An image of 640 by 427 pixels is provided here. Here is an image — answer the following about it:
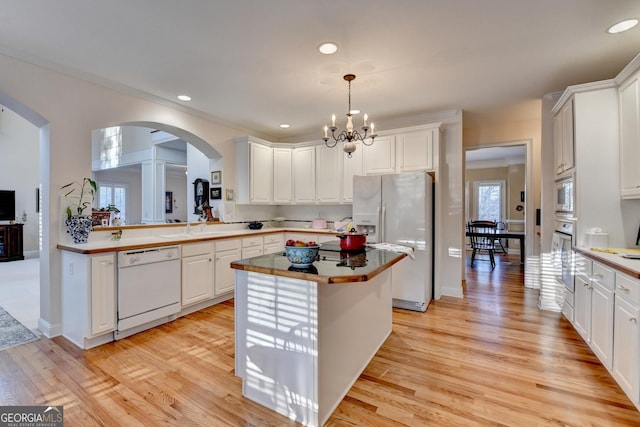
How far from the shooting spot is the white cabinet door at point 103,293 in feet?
8.51

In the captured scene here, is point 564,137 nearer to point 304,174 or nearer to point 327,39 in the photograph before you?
point 327,39

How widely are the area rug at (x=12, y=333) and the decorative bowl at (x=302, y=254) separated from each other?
2.77 meters

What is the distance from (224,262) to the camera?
388 centimetres

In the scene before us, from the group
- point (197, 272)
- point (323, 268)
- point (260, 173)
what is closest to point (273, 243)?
point (260, 173)

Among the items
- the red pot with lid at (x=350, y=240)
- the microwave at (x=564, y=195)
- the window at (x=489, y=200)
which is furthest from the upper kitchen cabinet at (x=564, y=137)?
the window at (x=489, y=200)

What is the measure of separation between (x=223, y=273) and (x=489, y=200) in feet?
25.6

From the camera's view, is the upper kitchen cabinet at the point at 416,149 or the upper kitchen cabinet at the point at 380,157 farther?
the upper kitchen cabinet at the point at 380,157

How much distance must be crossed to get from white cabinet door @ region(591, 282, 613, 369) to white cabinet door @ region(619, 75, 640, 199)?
0.88m

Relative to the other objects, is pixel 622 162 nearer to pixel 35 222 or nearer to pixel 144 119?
pixel 144 119

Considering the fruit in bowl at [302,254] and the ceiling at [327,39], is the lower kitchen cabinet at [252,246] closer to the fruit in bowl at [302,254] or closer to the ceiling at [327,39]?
the ceiling at [327,39]

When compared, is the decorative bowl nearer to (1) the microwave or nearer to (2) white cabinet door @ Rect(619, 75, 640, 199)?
(2) white cabinet door @ Rect(619, 75, 640, 199)

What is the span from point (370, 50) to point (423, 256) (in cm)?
232

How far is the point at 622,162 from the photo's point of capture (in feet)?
8.54

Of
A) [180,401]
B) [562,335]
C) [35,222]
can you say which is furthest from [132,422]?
[35,222]
